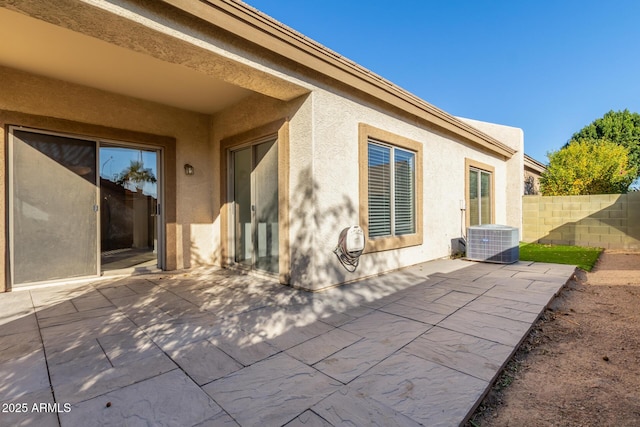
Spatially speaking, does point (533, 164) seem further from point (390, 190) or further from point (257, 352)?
point (257, 352)

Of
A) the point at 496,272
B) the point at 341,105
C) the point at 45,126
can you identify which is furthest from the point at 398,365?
the point at 45,126

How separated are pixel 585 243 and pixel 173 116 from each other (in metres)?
12.5

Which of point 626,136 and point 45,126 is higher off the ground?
point 626,136

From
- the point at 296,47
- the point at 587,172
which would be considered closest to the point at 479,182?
the point at 587,172

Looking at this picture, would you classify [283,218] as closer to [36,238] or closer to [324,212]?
[324,212]

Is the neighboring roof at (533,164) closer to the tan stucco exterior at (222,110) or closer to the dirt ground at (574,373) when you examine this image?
the tan stucco exterior at (222,110)

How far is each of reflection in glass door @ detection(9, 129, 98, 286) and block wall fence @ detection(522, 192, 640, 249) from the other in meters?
12.5

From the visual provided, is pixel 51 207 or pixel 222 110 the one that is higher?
pixel 222 110

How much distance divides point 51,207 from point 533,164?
15.9m

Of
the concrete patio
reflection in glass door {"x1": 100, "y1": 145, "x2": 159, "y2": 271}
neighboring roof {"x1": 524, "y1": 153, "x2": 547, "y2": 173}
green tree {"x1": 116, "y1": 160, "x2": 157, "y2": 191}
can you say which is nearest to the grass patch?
the concrete patio

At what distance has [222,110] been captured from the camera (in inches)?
246

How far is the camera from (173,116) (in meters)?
6.06

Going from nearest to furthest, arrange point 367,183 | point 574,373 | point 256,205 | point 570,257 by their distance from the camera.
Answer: point 574,373, point 367,183, point 256,205, point 570,257

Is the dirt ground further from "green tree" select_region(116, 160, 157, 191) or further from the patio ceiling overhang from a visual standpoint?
"green tree" select_region(116, 160, 157, 191)
